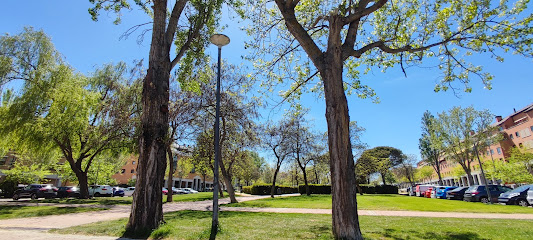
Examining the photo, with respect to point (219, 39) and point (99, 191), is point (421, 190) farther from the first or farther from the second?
point (99, 191)

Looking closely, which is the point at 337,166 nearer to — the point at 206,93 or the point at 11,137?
the point at 206,93

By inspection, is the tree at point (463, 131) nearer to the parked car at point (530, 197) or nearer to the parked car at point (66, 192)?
the parked car at point (530, 197)

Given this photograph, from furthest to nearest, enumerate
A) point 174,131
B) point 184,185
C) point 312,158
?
point 184,185, point 312,158, point 174,131

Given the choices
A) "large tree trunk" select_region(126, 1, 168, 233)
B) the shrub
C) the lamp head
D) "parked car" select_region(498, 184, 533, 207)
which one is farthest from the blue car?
"large tree trunk" select_region(126, 1, 168, 233)

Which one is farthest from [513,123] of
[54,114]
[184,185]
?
[184,185]

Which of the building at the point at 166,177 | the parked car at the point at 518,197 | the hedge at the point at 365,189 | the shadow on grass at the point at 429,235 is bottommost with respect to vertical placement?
the shadow on grass at the point at 429,235

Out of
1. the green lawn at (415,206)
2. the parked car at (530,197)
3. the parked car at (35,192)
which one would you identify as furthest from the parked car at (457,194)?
the parked car at (35,192)

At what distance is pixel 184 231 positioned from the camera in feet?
22.9

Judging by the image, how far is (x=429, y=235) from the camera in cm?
689

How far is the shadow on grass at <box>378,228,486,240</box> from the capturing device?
654 centimetres

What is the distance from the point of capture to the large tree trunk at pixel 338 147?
5828 mm

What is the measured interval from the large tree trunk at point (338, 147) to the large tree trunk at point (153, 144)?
4.60 meters

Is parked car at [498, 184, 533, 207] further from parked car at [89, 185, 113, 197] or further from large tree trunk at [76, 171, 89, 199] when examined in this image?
parked car at [89, 185, 113, 197]

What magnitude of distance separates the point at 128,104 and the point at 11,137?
8.31m
